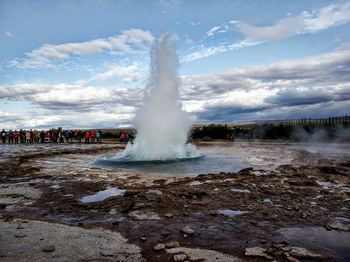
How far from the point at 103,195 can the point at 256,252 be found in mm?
4694

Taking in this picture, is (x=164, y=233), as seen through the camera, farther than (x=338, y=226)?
No

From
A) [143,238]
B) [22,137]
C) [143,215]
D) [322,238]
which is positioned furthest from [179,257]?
[22,137]

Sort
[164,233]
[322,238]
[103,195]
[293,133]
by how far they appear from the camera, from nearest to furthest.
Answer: [322,238], [164,233], [103,195], [293,133]

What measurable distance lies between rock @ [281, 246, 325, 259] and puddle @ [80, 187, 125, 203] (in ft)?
14.8

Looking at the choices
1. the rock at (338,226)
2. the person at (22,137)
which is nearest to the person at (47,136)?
the person at (22,137)

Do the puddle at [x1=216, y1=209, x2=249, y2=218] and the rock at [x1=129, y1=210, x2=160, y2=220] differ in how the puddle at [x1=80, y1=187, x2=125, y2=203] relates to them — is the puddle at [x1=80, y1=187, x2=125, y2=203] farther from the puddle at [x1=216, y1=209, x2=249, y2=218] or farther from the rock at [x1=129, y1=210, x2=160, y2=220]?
the puddle at [x1=216, y1=209, x2=249, y2=218]

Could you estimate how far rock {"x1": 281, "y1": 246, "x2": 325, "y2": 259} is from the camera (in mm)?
4625

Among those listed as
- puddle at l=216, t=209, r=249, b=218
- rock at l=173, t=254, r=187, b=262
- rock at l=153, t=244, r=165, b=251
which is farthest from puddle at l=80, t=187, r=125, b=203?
rock at l=173, t=254, r=187, b=262

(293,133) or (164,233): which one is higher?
(293,133)

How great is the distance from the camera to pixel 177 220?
624 centimetres

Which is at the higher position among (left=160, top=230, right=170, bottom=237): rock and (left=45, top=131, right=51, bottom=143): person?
(left=45, top=131, right=51, bottom=143): person

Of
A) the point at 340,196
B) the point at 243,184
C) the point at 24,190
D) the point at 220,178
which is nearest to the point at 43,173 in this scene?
the point at 24,190

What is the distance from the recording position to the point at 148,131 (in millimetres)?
19328

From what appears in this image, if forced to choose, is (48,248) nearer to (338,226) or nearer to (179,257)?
(179,257)
